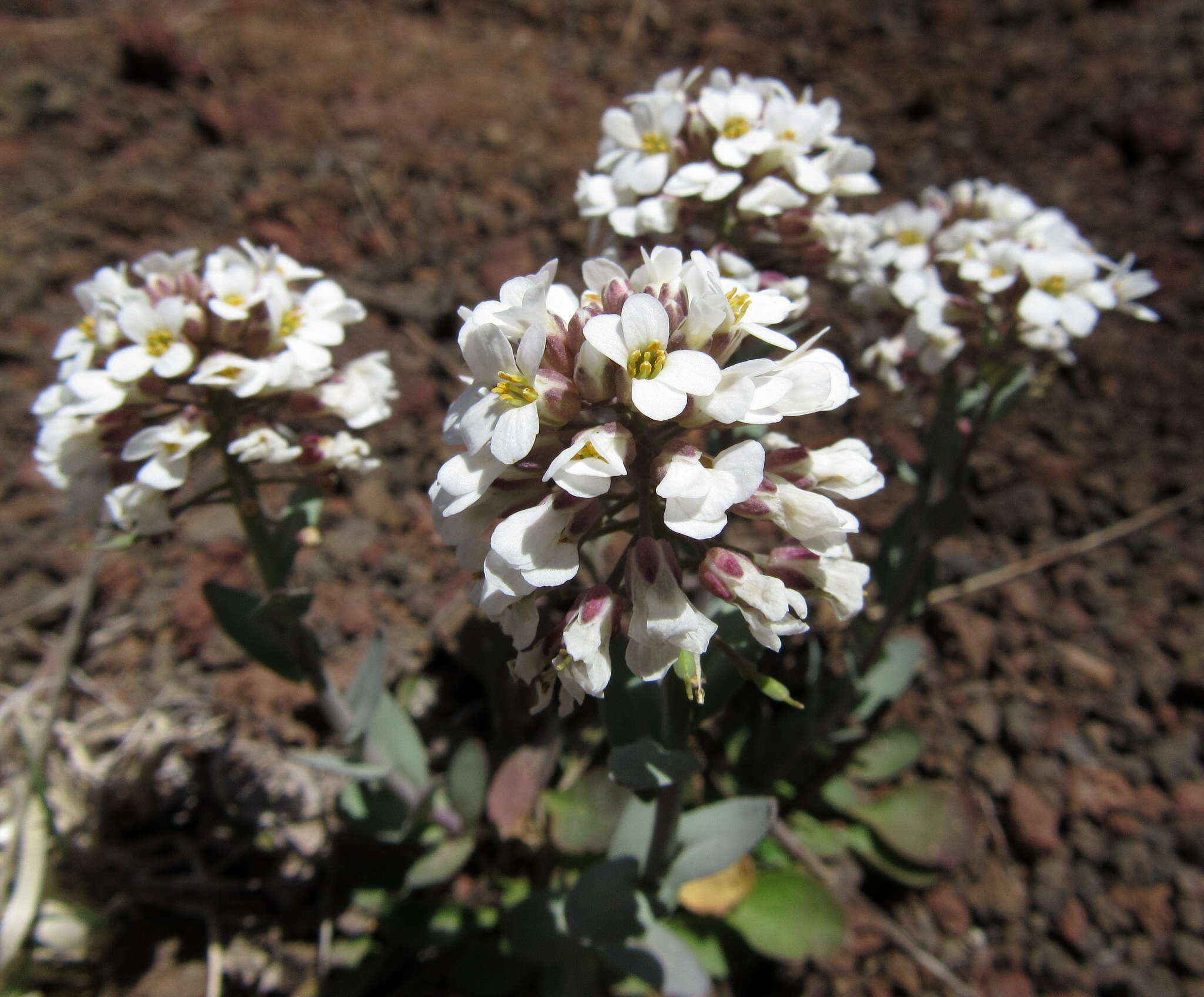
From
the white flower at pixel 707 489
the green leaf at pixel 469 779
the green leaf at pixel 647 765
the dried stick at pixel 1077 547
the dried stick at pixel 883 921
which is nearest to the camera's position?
the white flower at pixel 707 489

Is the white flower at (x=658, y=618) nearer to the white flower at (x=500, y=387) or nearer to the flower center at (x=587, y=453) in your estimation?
the flower center at (x=587, y=453)

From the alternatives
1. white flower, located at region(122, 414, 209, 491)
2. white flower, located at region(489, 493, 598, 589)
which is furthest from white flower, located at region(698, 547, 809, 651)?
white flower, located at region(122, 414, 209, 491)

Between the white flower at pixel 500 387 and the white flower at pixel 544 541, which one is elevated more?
the white flower at pixel 500 387

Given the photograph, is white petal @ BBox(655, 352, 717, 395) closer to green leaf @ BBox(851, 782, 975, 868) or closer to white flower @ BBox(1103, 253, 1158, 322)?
white flower @ BBox(1103, 253, 1158, 322)

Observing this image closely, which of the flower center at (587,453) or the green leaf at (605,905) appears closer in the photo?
the flower center at (587,453)

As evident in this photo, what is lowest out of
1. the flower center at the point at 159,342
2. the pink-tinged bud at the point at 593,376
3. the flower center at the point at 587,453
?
the flower center at the point at 159,342

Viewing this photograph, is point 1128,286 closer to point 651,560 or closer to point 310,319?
point 651,560

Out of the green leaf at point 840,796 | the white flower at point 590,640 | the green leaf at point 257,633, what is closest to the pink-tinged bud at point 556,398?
the white flower at point 590,640
